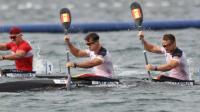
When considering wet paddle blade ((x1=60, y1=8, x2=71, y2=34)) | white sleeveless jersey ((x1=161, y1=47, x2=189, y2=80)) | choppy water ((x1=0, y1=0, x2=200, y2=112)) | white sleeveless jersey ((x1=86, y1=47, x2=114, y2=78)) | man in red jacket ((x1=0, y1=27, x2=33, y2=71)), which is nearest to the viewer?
choppy water ((x1=0, y1=0, x2=200, y2=112))

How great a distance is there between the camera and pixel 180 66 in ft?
76.0

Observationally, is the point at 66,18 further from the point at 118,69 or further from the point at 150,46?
the point at 118,69

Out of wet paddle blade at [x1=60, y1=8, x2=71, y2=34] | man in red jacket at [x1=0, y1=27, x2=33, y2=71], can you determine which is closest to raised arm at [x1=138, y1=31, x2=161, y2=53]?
wet paddle blade at [x1=60, y1=8, x2=71, y2=34]

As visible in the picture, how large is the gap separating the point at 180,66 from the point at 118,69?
4823mm

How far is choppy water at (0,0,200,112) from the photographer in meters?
21.0

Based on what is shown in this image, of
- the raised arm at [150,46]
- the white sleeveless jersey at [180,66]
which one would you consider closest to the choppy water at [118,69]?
the white sleeveless jersey at [180,66]

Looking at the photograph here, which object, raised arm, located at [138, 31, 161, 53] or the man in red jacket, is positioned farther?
the man in red jacket

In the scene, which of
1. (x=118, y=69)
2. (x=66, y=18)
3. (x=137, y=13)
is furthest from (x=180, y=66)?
(x=118, y=69)

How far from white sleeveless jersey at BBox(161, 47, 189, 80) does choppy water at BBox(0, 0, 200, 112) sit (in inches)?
15.8

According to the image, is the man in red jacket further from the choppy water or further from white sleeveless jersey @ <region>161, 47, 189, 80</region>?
white sleeveless jersey @ <region>161, 47, 189, 80</region>

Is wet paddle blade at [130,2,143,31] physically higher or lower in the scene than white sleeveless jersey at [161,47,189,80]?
higher

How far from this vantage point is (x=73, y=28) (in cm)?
3769

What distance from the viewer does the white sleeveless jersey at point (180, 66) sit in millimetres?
22984

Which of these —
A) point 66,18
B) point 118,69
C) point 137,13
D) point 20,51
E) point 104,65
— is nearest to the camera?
point 104,65
